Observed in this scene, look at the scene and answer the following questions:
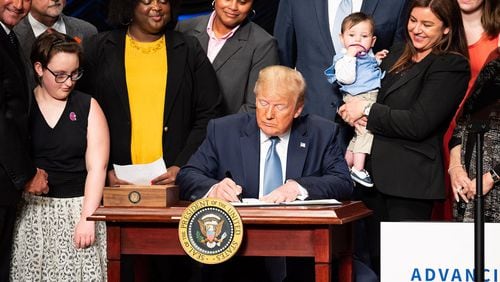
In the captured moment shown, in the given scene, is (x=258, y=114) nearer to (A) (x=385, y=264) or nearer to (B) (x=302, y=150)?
(B) (x=302, y=150)

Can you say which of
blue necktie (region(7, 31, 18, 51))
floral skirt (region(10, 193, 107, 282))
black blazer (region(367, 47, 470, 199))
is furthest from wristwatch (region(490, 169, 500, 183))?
blue necktie (region(7, 31, 18, 51))

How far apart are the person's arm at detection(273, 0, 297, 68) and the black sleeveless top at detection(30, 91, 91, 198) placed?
122 cm

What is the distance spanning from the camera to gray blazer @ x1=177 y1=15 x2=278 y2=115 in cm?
524

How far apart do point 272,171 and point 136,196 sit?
68 centimetres

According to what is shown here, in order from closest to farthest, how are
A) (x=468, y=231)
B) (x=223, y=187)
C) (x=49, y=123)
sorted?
(x=468, y=231) → (x=223, y=187) → (x=49, y=123)

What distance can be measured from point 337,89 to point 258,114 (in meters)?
0.87

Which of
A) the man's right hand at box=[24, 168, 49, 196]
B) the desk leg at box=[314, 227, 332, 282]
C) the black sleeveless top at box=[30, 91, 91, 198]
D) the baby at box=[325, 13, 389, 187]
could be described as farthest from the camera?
the baby at box=[325, 13, 389, 187]

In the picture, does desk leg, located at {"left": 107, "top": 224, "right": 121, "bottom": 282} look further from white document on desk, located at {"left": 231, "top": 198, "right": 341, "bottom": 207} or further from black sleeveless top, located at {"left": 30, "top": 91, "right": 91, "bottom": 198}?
black sleeveless top, located at {"left": 30, "top": 91, "right": 91, "bottom": 198}

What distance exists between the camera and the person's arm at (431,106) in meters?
4.79

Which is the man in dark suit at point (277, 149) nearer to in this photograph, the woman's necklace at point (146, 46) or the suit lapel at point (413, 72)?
the suit lapel at point (413, 72)

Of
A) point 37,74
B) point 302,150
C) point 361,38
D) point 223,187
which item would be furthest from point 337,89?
point 37,74

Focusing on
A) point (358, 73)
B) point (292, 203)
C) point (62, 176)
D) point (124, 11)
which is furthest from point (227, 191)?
point (124, 11)

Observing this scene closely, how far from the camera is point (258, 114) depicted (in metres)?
4.47

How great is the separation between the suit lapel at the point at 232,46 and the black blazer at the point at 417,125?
82 cm
